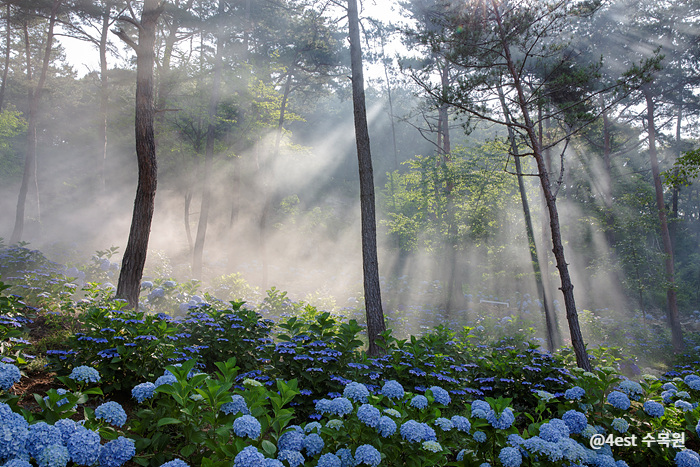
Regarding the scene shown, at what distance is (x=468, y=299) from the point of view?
15664 millimetres

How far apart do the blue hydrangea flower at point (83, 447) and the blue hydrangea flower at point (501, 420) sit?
6.61 feet

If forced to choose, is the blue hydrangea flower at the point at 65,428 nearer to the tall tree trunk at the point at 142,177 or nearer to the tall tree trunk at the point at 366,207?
the tall tree trunk at the point at 366,207

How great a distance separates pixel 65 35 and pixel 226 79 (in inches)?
237

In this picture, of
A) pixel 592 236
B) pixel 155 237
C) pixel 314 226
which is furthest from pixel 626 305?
pixel 155 237

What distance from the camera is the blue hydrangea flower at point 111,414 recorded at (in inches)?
72.0

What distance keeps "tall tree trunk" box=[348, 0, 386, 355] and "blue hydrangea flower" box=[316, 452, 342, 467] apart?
→ 12.3 feet

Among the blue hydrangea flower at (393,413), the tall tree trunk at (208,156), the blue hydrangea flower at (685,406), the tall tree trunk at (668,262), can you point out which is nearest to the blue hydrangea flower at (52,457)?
the blue hydrangea flower at (393,413)

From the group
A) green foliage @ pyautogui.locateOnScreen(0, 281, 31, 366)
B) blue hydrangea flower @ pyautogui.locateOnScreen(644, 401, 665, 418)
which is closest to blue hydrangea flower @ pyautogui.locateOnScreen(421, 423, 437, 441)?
blue hydrangea flower @ pyautogui.locateOnScreen(644, 401, 665, 418)

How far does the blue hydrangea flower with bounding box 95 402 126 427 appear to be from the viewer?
6.00ft

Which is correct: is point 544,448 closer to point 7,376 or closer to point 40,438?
point 40,438

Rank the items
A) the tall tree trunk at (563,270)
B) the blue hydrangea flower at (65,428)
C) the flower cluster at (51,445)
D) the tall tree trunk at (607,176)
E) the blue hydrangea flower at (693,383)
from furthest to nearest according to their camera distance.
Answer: the tall tree trunk at (607,176), the tall tree trunk at (563,270), the blue hydrangea flower at (693,383), the blue hydrangea flower at (65,428), the flower cluster at (51,445)

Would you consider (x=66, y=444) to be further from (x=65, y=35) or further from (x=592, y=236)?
(x=592, y=236)

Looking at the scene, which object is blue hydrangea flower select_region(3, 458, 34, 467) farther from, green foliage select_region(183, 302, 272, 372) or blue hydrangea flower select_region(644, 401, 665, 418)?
blue hydrangea flower select_region(644, 401, 665, 418)

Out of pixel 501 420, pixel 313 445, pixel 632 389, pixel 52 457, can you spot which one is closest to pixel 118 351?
pixel 52 457
